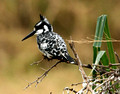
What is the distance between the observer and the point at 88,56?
5906mm

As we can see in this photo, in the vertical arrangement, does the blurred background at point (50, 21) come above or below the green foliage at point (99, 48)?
above

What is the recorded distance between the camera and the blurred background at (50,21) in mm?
5875

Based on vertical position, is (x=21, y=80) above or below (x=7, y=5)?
below

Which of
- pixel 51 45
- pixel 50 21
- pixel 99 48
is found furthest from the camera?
pixel 50 21

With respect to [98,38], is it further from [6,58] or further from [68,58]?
[6,58]

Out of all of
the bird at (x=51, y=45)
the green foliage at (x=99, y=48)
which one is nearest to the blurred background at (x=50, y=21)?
the bird at (x=51, y=45)

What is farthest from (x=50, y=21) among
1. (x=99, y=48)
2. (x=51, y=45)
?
(x=99, y=48)

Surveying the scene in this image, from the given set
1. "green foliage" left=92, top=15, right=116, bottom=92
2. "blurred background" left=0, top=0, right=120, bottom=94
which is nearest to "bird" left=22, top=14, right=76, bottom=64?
"green foliage" left=92, top=15, right=116, bottom=92

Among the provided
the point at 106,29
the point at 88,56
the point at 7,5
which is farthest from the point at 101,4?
the point at 106,29

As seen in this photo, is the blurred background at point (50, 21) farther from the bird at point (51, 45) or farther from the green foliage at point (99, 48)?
the green foliage at point (99, 48)

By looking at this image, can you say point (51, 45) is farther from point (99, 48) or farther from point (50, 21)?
point (50, 21)

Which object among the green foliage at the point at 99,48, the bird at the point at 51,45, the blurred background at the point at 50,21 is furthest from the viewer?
the blurred background at the point at 50,21

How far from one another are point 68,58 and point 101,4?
3365mm

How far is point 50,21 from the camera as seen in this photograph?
19.3ft
